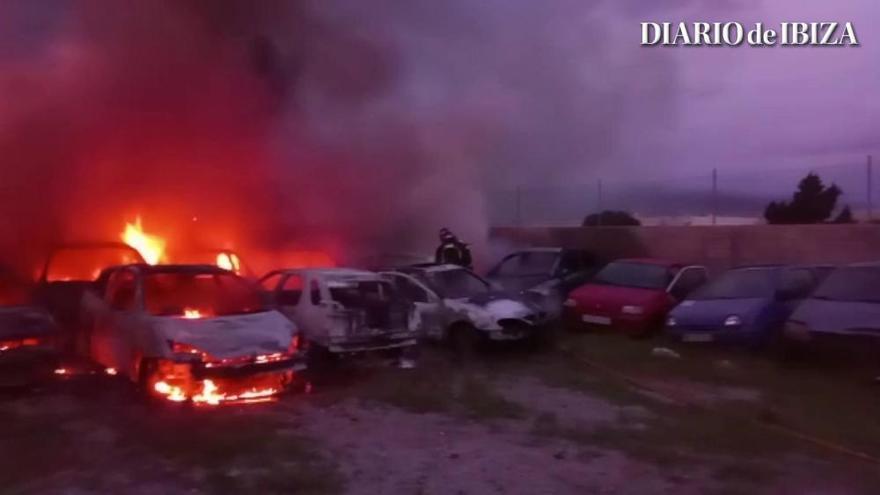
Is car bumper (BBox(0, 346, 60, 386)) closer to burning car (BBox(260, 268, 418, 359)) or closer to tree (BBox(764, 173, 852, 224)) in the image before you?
burning car (BBox(260, 268, 418, 359))

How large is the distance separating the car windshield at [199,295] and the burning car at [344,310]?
0.63 m

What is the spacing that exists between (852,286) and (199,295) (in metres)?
7.09

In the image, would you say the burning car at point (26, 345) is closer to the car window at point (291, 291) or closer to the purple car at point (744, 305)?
the car window at point (291, 291)

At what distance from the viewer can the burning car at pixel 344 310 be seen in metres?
9.65

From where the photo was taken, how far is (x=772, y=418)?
25.1 feet

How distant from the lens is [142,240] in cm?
1608

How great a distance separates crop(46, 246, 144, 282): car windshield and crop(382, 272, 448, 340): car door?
358cm

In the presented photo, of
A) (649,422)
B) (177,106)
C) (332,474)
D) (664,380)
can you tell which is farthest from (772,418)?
(177,106)

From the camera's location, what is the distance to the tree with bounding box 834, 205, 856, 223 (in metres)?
14.7

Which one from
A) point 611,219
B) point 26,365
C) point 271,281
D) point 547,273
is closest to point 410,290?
point 271,281

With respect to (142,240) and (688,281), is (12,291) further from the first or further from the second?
(688,281)

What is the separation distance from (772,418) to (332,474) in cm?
397

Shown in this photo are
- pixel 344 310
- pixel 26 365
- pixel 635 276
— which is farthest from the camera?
pixel 635 276

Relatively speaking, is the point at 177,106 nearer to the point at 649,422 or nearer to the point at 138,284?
the point at 138,284
